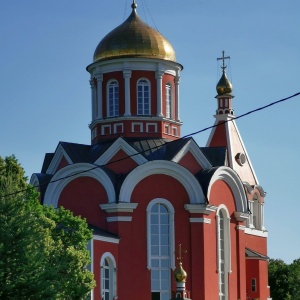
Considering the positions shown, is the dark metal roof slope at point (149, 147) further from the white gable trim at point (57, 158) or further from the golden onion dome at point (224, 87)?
the golden onion dome at point (224, 87)

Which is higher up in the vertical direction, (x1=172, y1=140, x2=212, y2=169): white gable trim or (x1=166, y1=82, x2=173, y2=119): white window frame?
(x1=166, y1=82, x2=173, y2=119): white window frame

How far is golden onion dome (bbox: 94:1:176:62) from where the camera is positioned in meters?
41.3

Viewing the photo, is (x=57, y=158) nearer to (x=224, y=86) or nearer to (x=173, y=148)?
(x=173, y=148)

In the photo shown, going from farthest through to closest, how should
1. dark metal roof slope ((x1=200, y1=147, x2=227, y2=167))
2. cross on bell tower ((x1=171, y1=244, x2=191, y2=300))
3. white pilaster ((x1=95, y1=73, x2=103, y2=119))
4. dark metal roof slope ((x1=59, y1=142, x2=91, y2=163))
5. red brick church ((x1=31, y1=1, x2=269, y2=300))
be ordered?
dark metal roof slope ((x1=200, y1=147, x2=227, y2=167))
white pilaster ((x1=95, y1=73, x2=103, y2=119))
dark metal roof slope ((x1=59, y1=142, x2=91, y2=163))
red brick church ((x1=31, y1=1, x2=269, y2=300))
cross on bell tower ((x1=171, y1=244, x2=191, y2=300))

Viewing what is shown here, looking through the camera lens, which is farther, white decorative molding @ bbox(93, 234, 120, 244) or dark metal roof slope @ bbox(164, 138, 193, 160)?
dark metal roof slope @ bbox(164, 138, 193, 160)

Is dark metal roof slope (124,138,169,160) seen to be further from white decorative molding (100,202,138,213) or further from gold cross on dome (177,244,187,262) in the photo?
gold cross on dome (177,244,187,262)

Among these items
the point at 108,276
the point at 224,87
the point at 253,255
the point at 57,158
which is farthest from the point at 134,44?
the point at 224,87

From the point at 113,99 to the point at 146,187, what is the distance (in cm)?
432

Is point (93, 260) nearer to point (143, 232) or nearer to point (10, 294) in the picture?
point (143, 232)

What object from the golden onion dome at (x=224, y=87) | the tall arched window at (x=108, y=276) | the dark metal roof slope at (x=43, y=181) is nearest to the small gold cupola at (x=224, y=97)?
the golden onion dome at (x=224, y=87)

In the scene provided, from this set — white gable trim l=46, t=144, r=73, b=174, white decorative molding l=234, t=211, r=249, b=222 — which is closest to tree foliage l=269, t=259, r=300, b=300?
white decorative molding l=234, t=211, r=249, b=222

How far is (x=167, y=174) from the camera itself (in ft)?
129

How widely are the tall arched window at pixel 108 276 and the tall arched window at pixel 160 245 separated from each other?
146 centimetres

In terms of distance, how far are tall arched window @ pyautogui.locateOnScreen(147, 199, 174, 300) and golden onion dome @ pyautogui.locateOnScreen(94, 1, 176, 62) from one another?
19.3 feet
